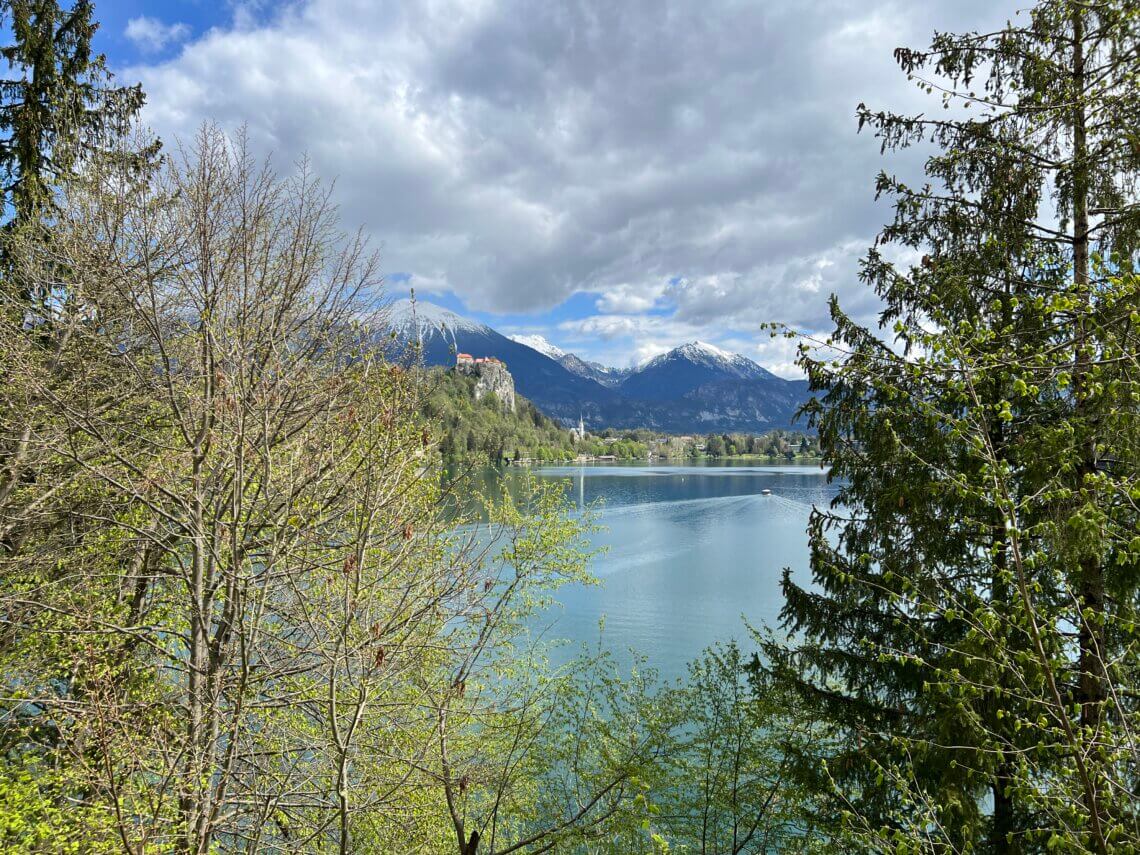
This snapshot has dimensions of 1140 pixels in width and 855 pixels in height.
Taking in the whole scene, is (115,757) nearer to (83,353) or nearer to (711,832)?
(83,353)

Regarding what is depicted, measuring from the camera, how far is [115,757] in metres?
5.38

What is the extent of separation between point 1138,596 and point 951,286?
3.00 m

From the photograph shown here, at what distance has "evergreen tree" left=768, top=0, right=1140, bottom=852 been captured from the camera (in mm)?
3432

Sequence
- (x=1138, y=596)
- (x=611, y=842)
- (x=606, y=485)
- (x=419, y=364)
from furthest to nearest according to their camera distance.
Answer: (x=606, y=485)
(x=611, y=842)
(x=419, y=364)
(x=1138, y=596)

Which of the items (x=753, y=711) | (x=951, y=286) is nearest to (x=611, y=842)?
(x=753, y=711)

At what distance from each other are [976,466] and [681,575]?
23.3m

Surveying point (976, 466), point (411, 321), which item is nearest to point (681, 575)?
point (976, 466)

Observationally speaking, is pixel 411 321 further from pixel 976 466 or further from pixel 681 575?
pixel 681 575

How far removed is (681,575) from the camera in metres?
27.8

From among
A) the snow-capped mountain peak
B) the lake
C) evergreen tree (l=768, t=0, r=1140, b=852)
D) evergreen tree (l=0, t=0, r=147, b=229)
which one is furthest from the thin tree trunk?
evergreen tree (l=0, t=0, r=147, b=229)

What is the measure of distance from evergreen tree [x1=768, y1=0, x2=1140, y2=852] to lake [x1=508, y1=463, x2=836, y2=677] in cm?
366

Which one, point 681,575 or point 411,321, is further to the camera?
point 681,575

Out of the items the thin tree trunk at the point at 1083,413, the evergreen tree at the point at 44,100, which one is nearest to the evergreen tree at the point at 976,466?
the thin tree trunk at the point at 1083,413

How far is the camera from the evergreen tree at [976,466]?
343 cm
